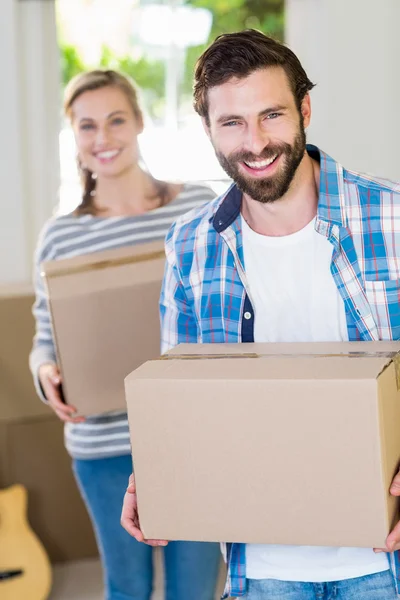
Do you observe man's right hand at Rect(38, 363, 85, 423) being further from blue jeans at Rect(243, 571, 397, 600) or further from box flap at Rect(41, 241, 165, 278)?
blue jeans at Rect(243, 571, 397, 600)

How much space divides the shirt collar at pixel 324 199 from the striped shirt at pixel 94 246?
0.53 m

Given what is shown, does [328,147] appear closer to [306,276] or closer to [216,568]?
[216,568]

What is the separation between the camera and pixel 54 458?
2.82 m

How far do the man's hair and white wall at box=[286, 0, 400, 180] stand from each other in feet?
5.46

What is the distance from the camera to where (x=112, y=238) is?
193cm

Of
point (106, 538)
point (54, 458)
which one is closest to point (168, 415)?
point (106, 538)

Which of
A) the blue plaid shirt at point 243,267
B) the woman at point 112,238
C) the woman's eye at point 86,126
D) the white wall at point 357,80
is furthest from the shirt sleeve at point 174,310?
the white wall at point 357,80

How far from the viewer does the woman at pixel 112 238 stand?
1896mm

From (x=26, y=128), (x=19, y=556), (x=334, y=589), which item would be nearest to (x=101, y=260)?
(x=334, y=589)

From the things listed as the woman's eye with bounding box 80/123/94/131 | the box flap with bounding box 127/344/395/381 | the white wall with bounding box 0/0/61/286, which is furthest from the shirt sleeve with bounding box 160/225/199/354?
the white wall with bounding box 0/0/61/286

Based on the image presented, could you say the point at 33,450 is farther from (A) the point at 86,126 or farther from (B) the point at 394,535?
(B) the point at 394,535

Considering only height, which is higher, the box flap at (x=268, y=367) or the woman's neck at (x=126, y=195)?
Answer: the woman's neck at (x=126, y=195)

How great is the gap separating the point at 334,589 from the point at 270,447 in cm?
29

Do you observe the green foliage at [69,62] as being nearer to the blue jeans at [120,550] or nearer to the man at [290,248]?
the blue jeans at [120,550]
